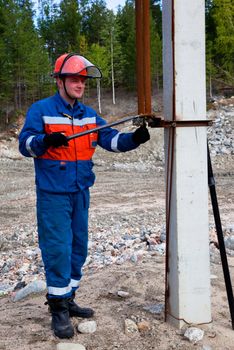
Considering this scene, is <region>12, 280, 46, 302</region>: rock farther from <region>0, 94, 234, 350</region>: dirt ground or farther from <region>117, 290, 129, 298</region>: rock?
<region>117, 290, 129, 298</region>: rock

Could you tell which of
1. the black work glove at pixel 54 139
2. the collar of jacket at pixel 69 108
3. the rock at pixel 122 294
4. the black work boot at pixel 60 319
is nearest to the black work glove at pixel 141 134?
the collar of jacket at pixel 69 108

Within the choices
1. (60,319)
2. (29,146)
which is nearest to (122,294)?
(60,319)

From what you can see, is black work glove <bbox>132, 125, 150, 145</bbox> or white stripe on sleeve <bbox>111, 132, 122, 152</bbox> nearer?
black work glove <bbox>132, 125, 150, 145</bbox>

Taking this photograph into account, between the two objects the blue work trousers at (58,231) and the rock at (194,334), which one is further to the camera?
the blue work trousers at (58,231)

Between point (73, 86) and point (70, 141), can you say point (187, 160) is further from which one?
point (73, 86)

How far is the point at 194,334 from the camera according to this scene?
335 cm

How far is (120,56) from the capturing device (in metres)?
46.7

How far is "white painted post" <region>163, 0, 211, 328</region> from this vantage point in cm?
328

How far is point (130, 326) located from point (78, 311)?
0.45m

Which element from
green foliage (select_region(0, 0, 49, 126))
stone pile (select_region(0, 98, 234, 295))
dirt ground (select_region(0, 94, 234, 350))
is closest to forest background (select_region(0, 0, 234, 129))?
green foliage (select_region(0, 0, 49, 126))

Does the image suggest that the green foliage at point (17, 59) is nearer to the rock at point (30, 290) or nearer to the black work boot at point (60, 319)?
the rock at point (30, 290)

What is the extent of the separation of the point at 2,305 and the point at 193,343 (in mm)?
2162

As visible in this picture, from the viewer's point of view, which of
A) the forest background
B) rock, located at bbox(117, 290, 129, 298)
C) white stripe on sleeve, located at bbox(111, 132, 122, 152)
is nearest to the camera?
white stripe on sleeve, located at bbox(111, 132, 122, 152)

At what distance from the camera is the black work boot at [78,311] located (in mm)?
3736
